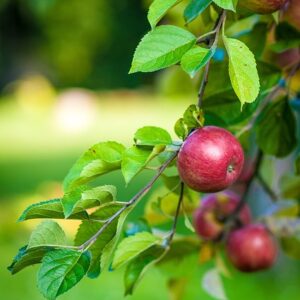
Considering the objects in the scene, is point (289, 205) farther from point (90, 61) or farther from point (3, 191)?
point (90, 61)

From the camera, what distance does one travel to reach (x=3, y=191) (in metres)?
7.07

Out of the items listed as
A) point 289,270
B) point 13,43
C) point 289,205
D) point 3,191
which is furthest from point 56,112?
point 289,205

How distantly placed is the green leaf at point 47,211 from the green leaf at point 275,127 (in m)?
0.45

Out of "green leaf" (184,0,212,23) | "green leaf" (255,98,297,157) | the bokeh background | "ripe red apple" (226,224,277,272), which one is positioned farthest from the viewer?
the bokeh background

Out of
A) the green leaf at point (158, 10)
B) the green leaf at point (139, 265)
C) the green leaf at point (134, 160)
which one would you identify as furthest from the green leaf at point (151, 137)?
the green leaf at point (139, 265)

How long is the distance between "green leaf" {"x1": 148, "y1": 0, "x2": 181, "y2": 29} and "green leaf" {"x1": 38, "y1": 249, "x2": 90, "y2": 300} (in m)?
0.25

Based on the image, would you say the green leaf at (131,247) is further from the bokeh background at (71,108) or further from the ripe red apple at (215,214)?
the bokeh background at (71,108)

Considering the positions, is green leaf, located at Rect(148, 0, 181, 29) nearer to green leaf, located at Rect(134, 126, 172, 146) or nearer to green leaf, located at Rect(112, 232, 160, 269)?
green leaf, located at Rect(134, 126, 172, 146)

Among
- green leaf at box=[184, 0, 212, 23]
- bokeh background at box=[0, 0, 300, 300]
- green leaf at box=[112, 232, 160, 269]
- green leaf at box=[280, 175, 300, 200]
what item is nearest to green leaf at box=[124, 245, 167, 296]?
green leaf at box=[112, 232, 160, 269]

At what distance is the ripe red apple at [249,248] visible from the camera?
1355mm

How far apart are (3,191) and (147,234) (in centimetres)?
619

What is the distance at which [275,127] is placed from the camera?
1228 millimetres

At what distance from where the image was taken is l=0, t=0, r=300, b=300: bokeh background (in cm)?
395

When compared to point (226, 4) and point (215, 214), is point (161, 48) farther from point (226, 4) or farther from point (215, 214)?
point (215, 214)
